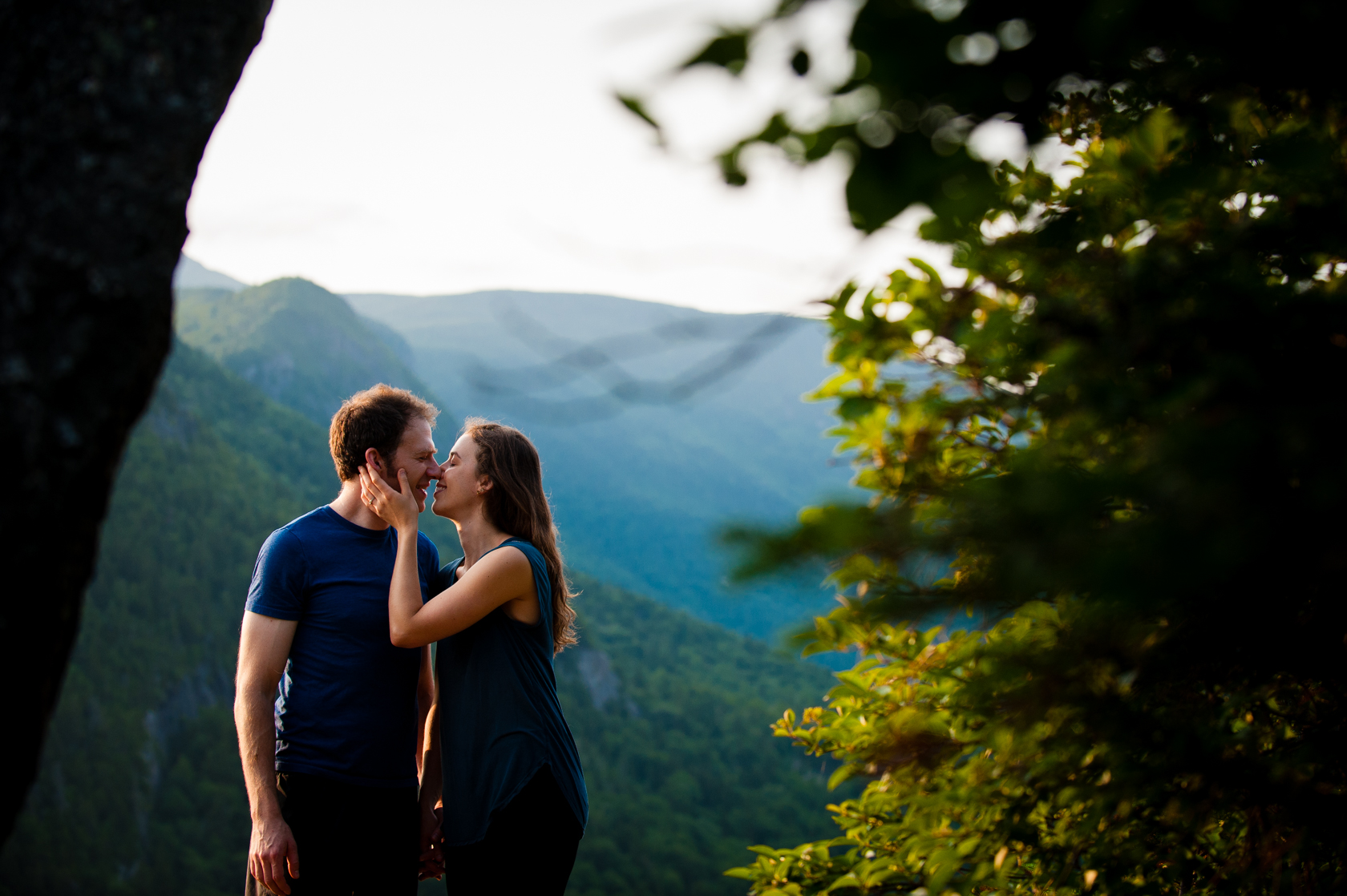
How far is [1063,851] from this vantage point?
1.65 metres

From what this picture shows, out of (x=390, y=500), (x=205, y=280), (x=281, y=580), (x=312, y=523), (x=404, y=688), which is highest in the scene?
(x=205, y=280)

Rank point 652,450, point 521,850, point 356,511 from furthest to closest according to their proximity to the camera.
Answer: point 652,450 < point 356,511 < point 521,850

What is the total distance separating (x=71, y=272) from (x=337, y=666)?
4.93ft

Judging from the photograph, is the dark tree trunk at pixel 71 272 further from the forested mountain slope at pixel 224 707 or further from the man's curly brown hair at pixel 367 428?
the forested mountain slope at pixel 224 707

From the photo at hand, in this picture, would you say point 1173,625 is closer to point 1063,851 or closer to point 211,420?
point 1063,851

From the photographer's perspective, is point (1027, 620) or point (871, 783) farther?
point (871, 783)

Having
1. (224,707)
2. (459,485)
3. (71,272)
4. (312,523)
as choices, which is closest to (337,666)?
(312,523)

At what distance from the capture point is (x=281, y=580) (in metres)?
2.36

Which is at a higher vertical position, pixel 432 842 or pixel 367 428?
pixel 367 428

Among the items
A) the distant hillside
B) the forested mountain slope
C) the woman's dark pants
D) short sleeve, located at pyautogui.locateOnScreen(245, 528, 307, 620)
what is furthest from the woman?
the distant hillside

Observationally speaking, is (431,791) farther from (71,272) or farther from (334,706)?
(71,272)

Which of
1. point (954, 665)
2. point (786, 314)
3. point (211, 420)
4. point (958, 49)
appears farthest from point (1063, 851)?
point (211, 420)

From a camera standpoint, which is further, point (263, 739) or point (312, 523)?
point (312, 523)

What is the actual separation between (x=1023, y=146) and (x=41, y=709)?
147cm
